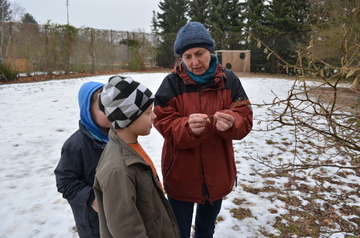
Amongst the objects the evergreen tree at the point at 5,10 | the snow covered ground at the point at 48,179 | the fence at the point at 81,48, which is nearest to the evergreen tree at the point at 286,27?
the fence at the point at 81,48

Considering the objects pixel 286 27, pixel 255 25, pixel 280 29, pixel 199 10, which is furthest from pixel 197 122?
pixel 199 10

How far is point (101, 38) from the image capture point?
55.8 feet

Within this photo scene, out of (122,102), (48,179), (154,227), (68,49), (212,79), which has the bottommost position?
(48,179)

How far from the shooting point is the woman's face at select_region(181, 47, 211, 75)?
5.49 ft

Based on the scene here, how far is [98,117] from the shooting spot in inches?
65.5

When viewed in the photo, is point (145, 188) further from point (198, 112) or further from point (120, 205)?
point (198, 112)

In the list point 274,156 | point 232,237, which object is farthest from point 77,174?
point 274,156

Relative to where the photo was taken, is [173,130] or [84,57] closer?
[173,130]

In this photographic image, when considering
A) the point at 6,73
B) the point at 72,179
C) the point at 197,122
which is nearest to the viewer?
the point at 197,122

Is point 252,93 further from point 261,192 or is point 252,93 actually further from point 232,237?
point 232,237

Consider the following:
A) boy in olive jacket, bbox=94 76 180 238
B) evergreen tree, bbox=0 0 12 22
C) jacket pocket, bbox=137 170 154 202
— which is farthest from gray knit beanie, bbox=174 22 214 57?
evergreen tree, bbox=0 0 12 22

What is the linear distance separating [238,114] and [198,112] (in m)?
0.26

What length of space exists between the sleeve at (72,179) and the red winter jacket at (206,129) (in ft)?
1.76

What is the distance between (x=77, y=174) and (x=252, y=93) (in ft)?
28.6
